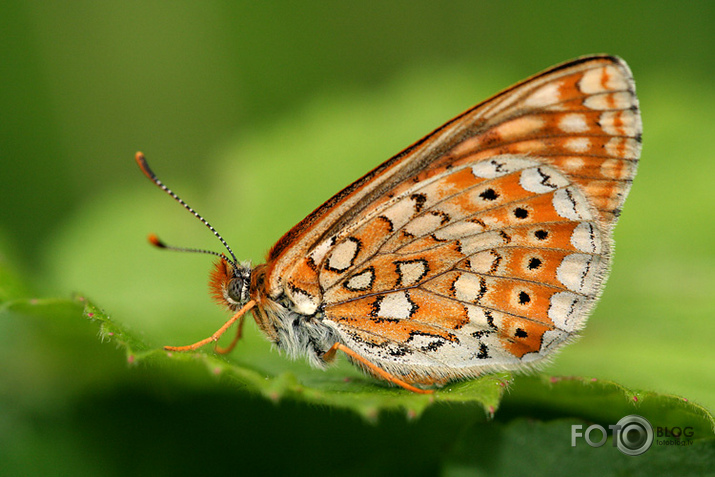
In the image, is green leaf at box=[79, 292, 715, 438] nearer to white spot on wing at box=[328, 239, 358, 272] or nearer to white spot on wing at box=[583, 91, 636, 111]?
white spot on wing at box=[328, 239, 358, 272]

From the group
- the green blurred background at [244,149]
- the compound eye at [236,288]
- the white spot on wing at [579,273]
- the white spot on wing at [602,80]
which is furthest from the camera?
the compound eye at [236,288]

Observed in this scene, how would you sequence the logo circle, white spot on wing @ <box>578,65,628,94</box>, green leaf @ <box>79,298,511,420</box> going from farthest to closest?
white spot on wing @ <box>578,65,628,94</box>, the logo circle, green leaf @ <box>79,298,511,420</box>

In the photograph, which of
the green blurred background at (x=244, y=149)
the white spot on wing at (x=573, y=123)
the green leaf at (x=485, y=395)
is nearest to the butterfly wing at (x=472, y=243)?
the white spot on wing at (x=573, y=123)

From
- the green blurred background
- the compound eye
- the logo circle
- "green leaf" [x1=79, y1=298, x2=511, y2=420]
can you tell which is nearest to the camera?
"green leaf" [x1=79, y1=298, x2=511, y2=420]

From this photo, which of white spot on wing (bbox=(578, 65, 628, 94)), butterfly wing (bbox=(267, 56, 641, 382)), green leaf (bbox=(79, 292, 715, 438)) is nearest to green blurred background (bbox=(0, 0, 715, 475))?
green leaf (bbox=(79, 292, 715, 438))

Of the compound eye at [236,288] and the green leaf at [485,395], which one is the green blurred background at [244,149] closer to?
the green leaf at [485,395]

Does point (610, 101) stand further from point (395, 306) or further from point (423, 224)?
point (395, 306)
